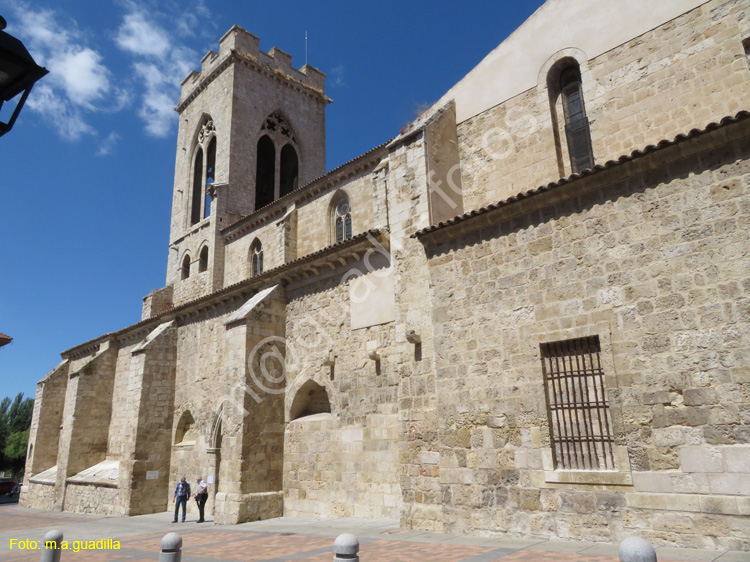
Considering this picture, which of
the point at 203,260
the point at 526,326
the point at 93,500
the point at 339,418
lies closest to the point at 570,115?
the point at 526,326

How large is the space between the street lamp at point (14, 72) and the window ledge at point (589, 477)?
21.7ft

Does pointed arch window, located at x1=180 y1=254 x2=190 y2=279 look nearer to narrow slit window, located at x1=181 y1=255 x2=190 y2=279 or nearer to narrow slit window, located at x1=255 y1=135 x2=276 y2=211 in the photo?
narrow slit window, located at x1=181 y1=255 x2=190 y2=279

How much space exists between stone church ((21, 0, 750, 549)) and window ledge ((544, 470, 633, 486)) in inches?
1.1

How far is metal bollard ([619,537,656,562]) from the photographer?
3232 mm

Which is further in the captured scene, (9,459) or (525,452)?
(9,459)

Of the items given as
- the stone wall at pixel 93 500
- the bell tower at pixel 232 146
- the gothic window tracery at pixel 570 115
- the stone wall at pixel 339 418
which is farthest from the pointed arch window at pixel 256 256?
the gothic window tracery at pixel 570 115

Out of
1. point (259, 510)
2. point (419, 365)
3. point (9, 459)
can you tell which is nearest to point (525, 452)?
point (419, 365)

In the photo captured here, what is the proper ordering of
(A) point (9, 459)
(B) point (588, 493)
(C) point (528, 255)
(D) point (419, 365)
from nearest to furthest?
(B) point (588, 493), (C) point (528, 255), (D) point (419, 365), (A) point (9, 459)

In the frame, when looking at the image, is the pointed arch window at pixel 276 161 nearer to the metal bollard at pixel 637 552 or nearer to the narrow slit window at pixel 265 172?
the narrow slit window at pixel 265 172

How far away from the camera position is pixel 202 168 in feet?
90.7

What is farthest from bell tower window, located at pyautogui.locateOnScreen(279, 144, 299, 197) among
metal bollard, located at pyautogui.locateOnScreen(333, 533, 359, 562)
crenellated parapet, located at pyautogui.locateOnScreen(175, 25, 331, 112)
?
metal bollard, located at pyautogui.locateOnScreen(333, 533, 359, 562)

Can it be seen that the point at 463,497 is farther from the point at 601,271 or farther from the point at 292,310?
the point at 292,310

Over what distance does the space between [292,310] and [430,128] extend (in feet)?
19.0

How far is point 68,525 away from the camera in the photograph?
13594 millimetres
